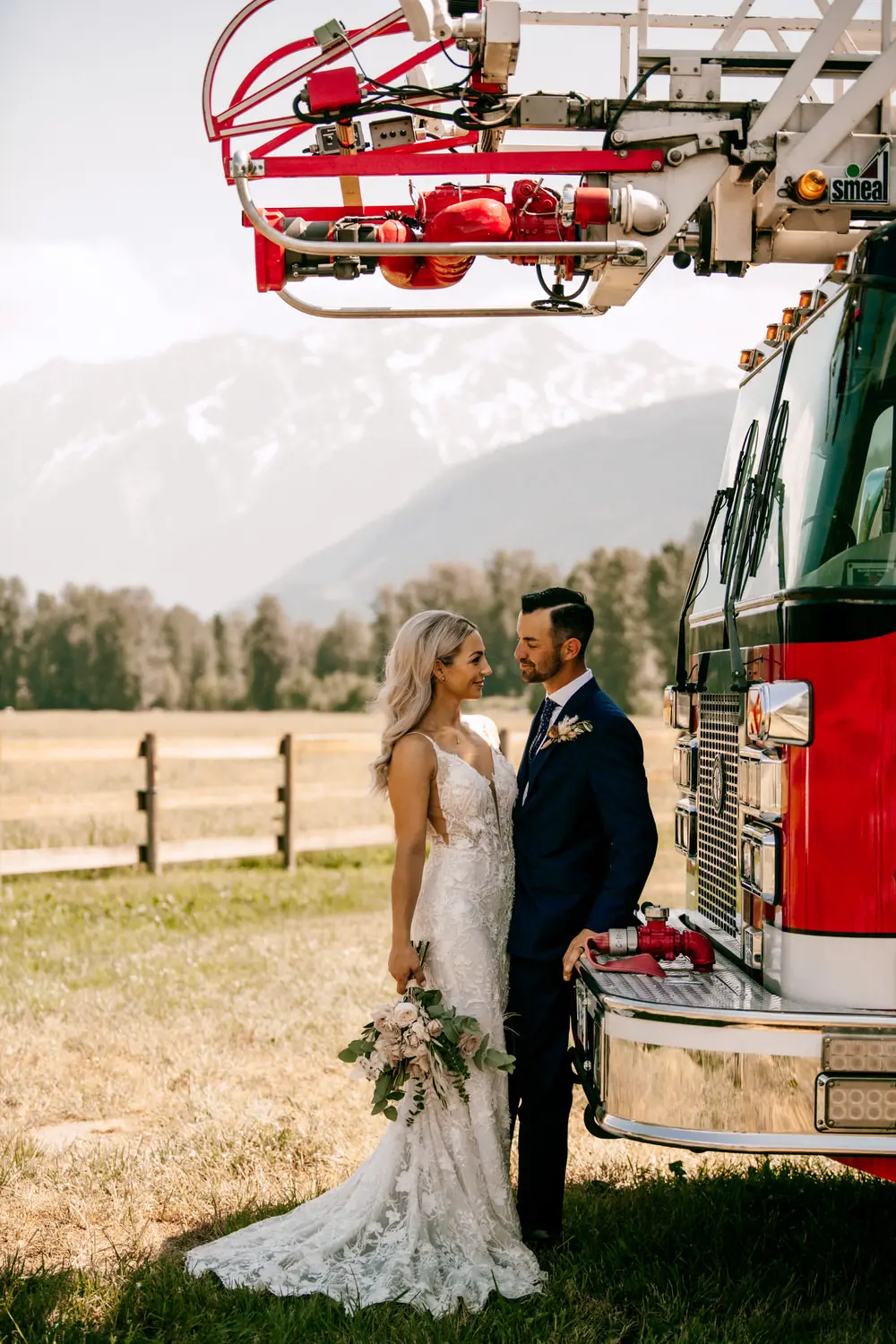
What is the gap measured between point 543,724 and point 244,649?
65.0 m

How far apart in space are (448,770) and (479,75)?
84.6 inches

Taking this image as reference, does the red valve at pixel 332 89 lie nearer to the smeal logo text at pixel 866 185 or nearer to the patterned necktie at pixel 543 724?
the smeal logo text at pixel 866 185

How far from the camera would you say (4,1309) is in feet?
12.9

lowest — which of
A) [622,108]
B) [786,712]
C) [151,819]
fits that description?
[151,819]

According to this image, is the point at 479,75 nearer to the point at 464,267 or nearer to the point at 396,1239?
the point at 464,267

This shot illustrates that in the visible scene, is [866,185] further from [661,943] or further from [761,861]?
[661,943]

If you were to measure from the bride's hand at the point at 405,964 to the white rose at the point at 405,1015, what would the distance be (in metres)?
0.09

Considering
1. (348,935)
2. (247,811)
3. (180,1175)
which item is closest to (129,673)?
(247,811)

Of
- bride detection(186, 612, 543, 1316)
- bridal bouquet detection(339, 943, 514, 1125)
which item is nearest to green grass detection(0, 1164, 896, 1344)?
bride detection(186, 612, 543, 1316)

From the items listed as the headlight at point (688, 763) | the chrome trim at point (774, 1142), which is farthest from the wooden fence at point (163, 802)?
the chrome trim at point (774, 1142)

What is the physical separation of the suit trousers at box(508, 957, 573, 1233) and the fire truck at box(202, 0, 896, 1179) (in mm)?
335

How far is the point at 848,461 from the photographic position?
11.6 feet

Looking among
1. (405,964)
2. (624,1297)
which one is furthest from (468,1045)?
(624,1297)

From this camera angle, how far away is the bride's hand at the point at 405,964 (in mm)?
4336
